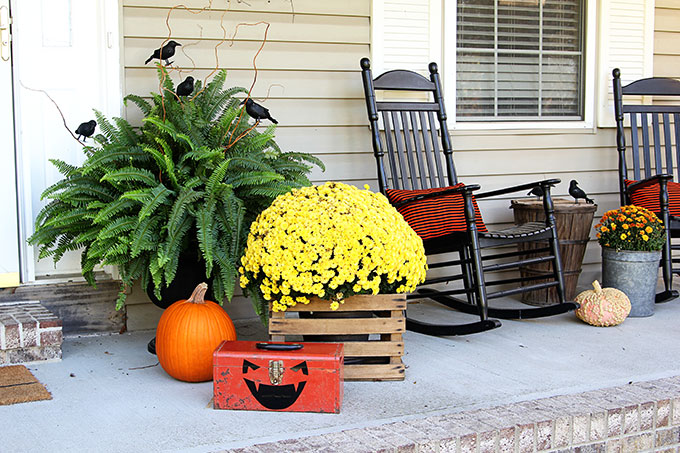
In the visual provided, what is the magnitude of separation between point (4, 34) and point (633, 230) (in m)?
2.90

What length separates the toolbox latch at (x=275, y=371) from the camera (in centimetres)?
220

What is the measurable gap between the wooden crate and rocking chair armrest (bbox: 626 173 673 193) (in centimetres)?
180

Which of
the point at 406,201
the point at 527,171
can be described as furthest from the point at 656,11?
the point at 406,201

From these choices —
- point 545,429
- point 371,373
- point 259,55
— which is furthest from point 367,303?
point 259,55

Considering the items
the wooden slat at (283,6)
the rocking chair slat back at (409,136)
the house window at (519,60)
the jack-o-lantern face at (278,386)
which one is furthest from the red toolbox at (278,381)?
the house window at (519,60)

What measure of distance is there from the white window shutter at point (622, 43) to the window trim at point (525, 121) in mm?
46

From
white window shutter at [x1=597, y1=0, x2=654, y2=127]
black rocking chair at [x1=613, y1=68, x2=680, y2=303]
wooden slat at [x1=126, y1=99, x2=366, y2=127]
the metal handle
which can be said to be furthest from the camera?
white window shutter at [x1=597, y1=0, x2=654, y2=127]

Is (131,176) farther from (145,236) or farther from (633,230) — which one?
(633,230)

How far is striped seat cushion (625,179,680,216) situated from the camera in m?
3.73

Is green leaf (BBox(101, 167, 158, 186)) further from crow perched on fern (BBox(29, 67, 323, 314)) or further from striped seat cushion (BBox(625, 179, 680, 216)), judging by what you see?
striped seat cushion (BBox(625, 179, 680, 216))

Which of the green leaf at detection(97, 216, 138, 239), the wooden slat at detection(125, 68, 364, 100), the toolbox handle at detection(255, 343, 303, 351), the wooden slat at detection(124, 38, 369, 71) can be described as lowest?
the toolbox handle at detection(255, 343, 303, 351)

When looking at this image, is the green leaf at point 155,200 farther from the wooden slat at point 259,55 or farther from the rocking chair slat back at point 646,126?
the rocking chair slat back at point 646,126

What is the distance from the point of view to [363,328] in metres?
2.53


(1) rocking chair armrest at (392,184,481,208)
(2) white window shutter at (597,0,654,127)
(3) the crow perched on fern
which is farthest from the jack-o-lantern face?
(2) white window shutter at (597,0,654,127)
